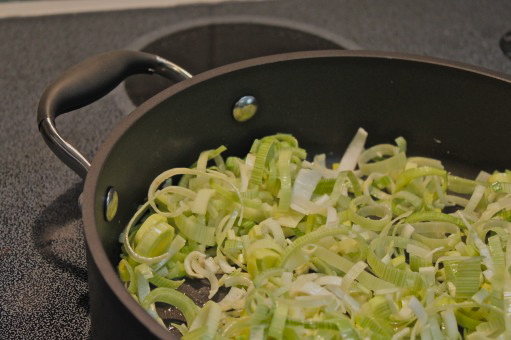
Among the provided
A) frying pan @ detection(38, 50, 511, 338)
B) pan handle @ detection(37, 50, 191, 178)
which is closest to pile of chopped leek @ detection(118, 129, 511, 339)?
frying pan @ detection(38, 50, 511, 338)

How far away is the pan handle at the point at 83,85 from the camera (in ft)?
2.74

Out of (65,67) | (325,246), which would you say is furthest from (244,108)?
(65,67)

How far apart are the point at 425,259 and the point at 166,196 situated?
383mm

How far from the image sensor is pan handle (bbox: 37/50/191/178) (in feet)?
2.74

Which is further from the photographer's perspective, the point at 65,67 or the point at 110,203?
the point at 65,67

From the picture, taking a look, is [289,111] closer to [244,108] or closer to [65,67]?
[244,108]

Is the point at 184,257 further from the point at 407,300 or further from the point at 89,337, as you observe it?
the point at 407,300

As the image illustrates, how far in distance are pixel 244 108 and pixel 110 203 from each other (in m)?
0.29

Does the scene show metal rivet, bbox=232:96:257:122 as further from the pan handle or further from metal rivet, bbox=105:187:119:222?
metal rivet, bbox=105:187:119:222

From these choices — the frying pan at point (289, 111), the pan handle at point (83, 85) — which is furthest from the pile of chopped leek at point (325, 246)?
the pan handle at point (83, 85)

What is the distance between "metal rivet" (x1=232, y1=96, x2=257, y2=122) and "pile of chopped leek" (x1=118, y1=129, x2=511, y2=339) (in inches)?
1.8

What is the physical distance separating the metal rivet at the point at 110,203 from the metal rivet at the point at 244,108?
10.2 inches

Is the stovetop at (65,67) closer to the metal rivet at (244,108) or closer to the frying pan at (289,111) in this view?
the frying pan at (289,111)

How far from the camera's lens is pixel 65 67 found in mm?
1285
